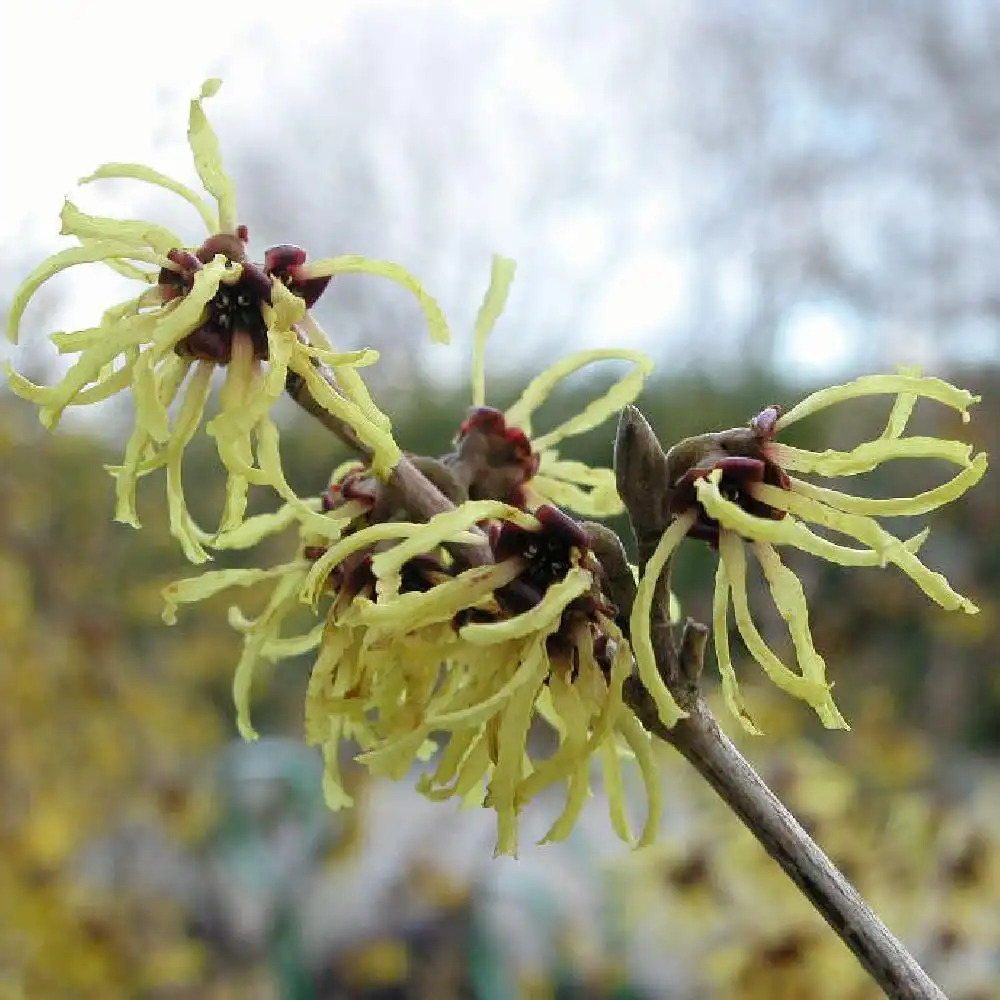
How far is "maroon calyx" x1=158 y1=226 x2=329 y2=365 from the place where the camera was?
56 cm

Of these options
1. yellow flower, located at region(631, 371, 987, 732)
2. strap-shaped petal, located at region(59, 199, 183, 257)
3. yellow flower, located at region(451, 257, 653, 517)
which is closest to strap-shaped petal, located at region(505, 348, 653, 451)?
yellow flower, located at region(451, 257, 653, 517)

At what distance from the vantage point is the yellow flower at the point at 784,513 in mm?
495

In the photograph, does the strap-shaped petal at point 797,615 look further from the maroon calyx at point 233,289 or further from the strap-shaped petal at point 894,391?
the maroon calyx at point 233,289

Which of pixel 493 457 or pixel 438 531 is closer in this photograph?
pixel 438 531

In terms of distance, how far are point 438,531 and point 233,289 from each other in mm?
168

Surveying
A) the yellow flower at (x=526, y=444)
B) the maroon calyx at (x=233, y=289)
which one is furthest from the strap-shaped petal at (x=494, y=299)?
the maroon calyx at (x=233, y=289)

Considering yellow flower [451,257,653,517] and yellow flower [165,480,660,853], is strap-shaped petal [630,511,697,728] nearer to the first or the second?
yellow flower [165,480,660,853]

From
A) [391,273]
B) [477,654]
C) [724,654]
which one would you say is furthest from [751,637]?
[391,273]

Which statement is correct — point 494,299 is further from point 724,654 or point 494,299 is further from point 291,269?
point 724,654

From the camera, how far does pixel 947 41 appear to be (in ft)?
22.5

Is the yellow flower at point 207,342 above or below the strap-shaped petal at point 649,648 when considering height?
above

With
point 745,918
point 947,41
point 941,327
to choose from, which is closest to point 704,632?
point 745,918

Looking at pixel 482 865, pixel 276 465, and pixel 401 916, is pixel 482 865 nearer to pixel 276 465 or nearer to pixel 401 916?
pixel 401 916

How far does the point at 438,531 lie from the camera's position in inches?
20.1
